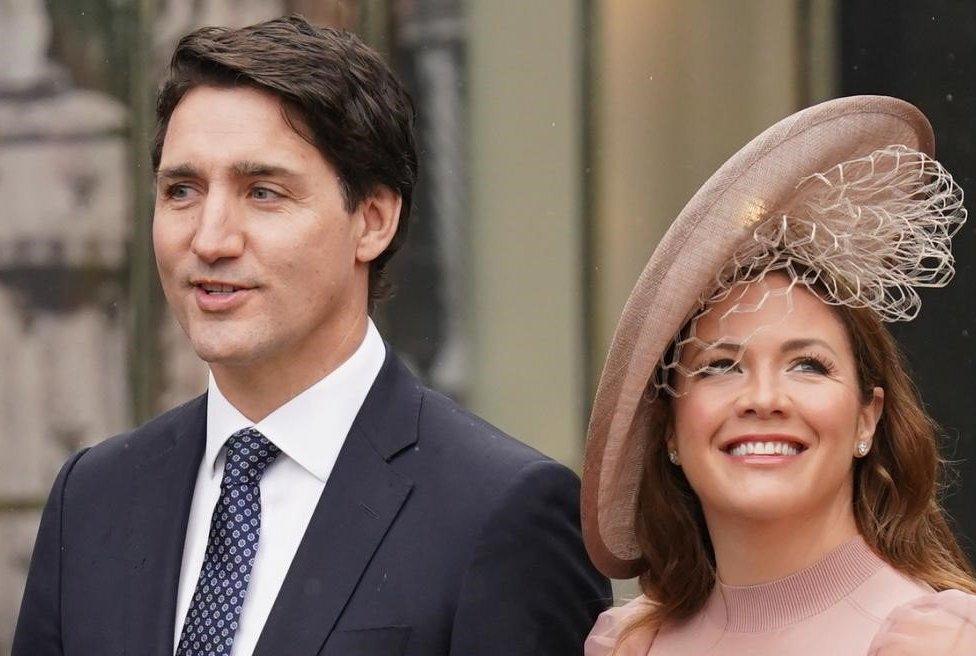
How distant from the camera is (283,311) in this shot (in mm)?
3172

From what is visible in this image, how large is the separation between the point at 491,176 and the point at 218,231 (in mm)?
2613

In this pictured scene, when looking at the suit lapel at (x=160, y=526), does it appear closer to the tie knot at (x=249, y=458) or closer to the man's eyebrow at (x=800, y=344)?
the tie knot at (x=249, y=458)

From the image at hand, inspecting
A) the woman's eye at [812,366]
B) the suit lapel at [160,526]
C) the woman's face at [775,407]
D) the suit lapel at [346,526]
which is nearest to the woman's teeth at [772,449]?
the woman's face at [775,407]

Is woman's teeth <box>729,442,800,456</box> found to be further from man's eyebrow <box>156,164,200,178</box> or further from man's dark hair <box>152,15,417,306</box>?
man's eyebrow <box>156,164,200,178</box>

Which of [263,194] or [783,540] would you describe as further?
[263,194]

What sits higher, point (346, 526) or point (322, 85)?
point (322, 85)

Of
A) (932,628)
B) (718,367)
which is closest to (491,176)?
(718,367)

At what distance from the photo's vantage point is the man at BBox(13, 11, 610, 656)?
304 cm

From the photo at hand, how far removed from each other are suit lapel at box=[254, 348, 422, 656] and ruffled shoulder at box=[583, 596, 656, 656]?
415 millimetres

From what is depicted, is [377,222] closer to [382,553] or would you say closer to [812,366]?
[382,553]

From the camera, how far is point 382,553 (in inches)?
122

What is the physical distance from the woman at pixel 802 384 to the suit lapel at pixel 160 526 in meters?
0.79

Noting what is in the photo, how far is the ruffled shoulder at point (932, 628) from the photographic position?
2.63 m

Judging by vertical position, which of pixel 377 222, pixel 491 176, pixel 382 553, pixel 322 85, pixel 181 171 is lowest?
pixel 382 553
